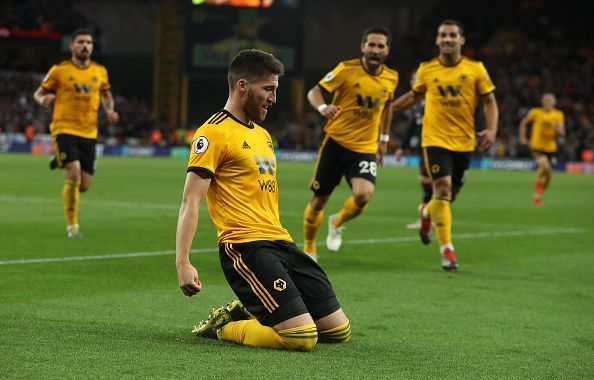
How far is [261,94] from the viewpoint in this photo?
6465mm

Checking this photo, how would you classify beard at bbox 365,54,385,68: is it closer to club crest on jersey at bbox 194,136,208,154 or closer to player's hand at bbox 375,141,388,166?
player's hand at bbox 375,141,388,166

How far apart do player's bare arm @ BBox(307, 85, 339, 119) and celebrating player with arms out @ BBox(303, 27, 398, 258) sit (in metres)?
0.01

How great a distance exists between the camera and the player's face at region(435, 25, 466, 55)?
1130cm

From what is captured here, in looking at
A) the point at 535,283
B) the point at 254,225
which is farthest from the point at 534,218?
the point at 254,225

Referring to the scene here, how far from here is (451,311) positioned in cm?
837

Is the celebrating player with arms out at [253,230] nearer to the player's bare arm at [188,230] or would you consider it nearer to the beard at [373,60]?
the player's bare arm at [188,230]

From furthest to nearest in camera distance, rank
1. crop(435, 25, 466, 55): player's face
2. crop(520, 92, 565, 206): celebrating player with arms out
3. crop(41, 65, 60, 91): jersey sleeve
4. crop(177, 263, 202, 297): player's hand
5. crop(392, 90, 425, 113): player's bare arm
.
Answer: crop(520, 92, 565, 206): celebrating player with arms out → crop(41, 65, 60, 91): jersey sleeve → crop(392, 90, 425, 113): player's bare arm → crop(435, 25, 466, 55): player's face → crop(177, 263, 202, 297): player's hand

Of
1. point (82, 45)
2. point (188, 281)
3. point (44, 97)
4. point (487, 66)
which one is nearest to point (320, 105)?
point (82, 45)

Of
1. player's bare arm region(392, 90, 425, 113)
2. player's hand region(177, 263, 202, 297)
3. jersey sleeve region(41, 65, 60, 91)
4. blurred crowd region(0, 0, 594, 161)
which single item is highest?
player's bare arm region(392, 90, 425, 113)

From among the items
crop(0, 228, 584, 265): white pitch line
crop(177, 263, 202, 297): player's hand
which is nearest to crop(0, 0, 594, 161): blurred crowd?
crop(0, 228, 584, 265): white pitch line

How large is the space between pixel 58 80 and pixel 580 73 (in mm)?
39327

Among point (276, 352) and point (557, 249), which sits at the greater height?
point (276, 352)

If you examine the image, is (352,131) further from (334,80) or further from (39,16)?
(39,16)

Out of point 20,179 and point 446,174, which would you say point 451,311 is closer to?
point 446,174
